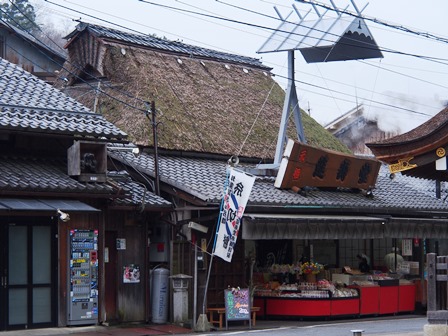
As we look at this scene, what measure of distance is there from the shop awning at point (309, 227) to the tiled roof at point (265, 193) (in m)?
0.38

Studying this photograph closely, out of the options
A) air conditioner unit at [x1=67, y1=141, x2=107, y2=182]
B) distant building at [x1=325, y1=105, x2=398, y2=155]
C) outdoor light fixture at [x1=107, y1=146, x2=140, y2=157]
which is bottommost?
air conditioner unit at [x1=67, y1=141, x2=107, y2=182]

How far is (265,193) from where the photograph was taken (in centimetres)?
2306

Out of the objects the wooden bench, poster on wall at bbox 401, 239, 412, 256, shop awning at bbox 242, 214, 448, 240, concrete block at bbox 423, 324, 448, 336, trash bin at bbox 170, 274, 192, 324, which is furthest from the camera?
poster on wall at bbox 401, 239, 412, 256

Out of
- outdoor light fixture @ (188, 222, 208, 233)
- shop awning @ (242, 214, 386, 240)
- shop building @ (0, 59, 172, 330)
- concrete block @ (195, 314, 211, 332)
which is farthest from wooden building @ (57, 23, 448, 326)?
shop building @ (0, 59, 172, 330)

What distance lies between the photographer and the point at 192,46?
29656 millimetres

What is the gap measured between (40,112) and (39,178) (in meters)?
1.87

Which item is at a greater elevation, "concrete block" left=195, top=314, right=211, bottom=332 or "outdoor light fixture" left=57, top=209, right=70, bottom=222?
"outdoor light fixture" left=57, top=209, right=70, bottom=222

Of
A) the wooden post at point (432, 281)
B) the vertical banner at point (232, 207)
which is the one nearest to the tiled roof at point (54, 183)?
the vertical banner at point (232, 207)

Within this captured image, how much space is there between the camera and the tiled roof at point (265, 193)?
71.1 ft

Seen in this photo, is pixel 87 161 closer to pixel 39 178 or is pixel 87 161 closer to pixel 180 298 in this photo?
pixel 39 178

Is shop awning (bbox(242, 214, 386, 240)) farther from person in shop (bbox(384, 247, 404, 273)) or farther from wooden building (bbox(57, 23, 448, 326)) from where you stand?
person in shop (bbox(384, 247, 404, 273))

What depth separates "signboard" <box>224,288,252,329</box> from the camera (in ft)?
69.2

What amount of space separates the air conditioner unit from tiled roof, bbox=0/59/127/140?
0.91 ft

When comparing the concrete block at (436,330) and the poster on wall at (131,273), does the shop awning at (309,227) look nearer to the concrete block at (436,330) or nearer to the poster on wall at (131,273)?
the poster on wall at (131,273)
